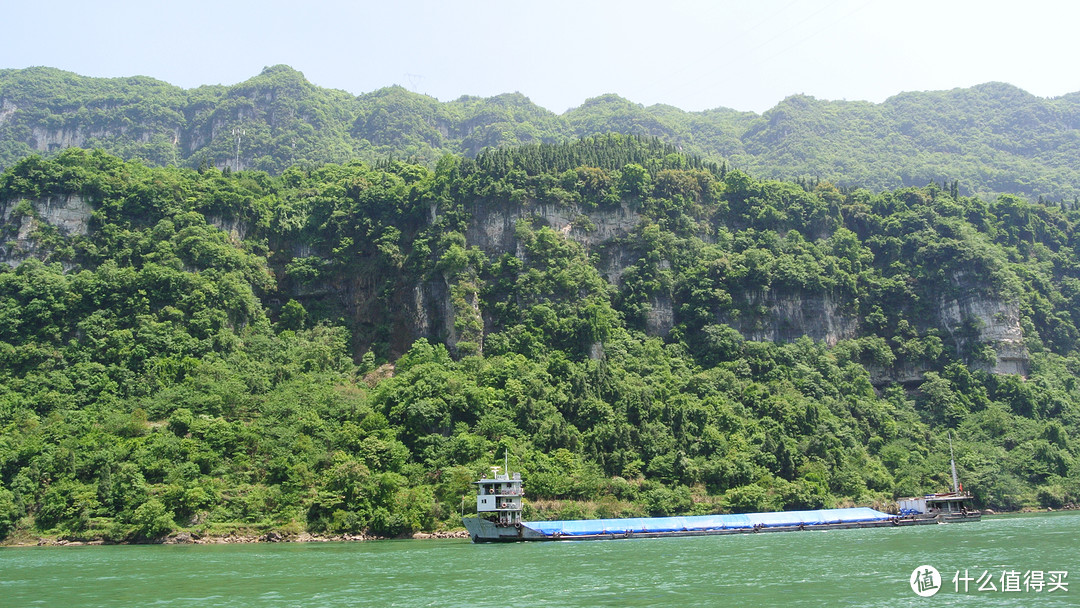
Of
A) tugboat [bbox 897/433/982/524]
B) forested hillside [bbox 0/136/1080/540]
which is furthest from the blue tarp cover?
forested hillside [bbox 0/136/1080/540]

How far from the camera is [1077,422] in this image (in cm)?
6700

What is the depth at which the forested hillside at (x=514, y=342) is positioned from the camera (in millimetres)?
51906

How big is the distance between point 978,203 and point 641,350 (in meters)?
42.9

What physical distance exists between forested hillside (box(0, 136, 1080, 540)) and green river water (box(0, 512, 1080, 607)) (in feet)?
27.5

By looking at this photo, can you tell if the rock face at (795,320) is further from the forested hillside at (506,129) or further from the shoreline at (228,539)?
the forested hillside at (506,129)

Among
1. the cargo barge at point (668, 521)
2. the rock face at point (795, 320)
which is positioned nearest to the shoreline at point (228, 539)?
the cargo barge at point (668, 521)

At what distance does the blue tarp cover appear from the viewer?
150 ft

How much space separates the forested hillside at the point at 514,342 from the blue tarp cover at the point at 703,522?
15.5ft

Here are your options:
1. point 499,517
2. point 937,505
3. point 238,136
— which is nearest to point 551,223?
point 499,517

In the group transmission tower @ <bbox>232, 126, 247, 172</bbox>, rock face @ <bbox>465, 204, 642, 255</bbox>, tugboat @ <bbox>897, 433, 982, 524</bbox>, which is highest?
transmission tower @ <bbox>232, 126, 247, 172</bbox>

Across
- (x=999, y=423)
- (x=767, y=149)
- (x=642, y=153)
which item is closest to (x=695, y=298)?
(x=642, y=153)

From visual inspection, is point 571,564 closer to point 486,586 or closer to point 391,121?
point 486,586

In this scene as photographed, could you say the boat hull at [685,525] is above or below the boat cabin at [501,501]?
below

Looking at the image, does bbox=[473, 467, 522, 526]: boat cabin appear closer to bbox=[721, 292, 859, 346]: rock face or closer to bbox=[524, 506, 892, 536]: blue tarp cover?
bbox=[524, 506, 892, 536]: blue tarp cover
